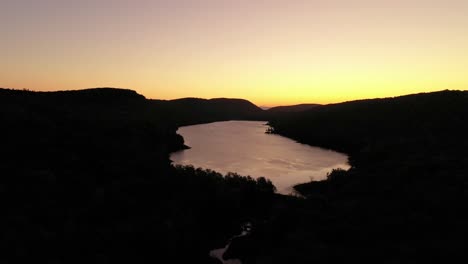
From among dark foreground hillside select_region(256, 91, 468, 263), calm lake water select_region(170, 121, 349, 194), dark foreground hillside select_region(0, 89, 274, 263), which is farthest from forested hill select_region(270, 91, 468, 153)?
dark foreground hillside select_region(0, 89, 274, 263)

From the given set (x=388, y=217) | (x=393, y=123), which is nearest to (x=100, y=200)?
(x=388, y=217)

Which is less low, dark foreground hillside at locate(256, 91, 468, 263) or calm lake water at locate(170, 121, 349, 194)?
dark foreground hillside at locate(256, 91, 468, 263)

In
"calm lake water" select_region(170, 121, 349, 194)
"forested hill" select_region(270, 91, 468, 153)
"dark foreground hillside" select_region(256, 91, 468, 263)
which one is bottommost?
"calm lake water" select_region(170, 121, 349, 194)

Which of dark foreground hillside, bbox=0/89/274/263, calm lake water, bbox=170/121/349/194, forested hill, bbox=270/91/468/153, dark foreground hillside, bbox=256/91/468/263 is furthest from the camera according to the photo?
forested hill, bbox=270/91/468/153

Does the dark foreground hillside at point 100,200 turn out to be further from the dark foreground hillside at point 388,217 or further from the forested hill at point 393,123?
the forested hill at point 393,123

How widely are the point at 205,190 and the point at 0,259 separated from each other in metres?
24.1

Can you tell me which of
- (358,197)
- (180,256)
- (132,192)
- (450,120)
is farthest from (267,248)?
(450,120)

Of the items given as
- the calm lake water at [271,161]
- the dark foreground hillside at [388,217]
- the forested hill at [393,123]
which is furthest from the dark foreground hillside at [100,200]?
the forested hill at [393,123]

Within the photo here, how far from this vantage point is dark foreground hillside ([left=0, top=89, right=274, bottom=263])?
26.2 metres

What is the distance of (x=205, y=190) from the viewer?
4325cm

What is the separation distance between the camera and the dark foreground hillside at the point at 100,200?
1030 inches

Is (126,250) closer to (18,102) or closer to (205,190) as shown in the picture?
(205,190)

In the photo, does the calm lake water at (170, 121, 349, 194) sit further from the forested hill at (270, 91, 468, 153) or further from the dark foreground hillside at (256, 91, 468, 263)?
the dark foreground hillside at (256, 91, 468, 263)

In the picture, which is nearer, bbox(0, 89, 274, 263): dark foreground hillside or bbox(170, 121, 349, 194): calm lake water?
bbox(0, 89, 274, 263): dark foreground hillside
